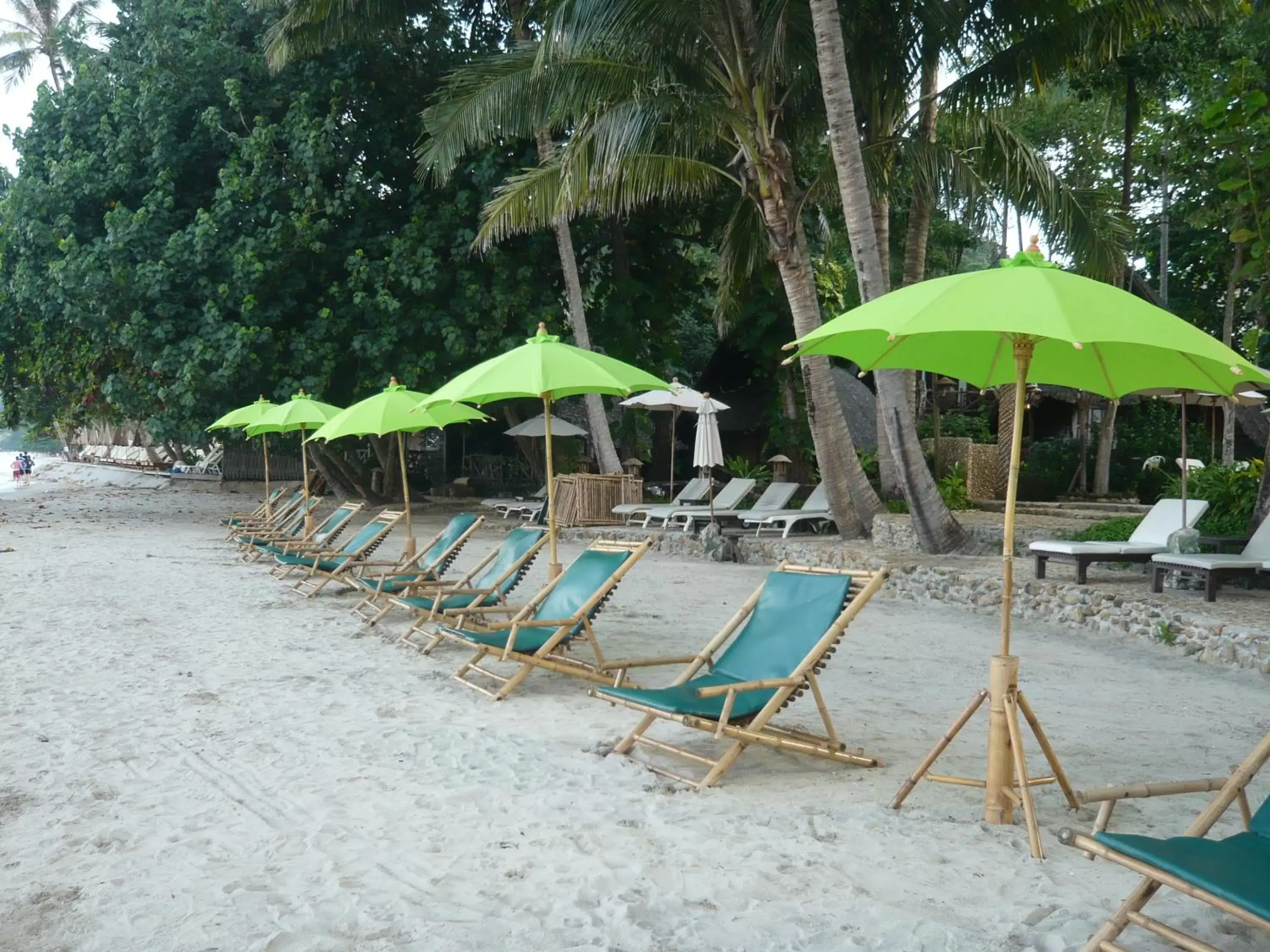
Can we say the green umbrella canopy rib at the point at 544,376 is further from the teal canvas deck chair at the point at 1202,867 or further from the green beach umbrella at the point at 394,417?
the teal canvas deck chair at the point at 1202,867

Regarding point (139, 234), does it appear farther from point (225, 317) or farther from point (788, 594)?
point (788, 594)

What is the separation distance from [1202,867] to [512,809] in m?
2.31

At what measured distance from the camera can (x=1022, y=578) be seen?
8.95 meters

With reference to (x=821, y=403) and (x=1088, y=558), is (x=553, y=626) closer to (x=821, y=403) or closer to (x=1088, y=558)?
(x=1088, y=558)

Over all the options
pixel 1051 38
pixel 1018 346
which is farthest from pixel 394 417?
pixel 1051 38

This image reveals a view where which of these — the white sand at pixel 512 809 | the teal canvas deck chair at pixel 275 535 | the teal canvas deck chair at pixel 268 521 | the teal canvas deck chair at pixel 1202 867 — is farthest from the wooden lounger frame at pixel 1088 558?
the teal canvas deck chair at pixel 268 521

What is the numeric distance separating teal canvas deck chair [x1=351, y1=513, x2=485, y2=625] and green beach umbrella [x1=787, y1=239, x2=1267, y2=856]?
4.50m

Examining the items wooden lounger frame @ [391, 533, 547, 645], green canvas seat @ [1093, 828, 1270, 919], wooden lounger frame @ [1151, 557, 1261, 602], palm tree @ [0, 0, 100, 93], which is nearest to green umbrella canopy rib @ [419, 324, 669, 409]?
wooden lounger frame @ [391, 533, 547, 645]

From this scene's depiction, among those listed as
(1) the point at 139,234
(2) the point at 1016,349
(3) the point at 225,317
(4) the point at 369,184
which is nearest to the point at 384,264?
(4) the point at 369,184

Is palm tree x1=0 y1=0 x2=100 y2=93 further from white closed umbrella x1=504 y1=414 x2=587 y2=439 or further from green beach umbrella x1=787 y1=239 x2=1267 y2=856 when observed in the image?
green beach umbrella x1=787 y1=239 x2=1267 y2=856

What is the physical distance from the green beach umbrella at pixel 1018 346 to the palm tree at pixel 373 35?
11.2m

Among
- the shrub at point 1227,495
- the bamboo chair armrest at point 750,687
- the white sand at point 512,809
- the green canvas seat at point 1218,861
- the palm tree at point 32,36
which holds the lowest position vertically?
the white sand at point 512,809

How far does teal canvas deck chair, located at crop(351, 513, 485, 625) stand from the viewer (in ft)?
26.5

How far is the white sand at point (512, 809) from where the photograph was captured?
296 cm
